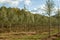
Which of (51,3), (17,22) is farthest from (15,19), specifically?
(51,3)

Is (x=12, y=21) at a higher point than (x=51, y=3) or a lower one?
lower

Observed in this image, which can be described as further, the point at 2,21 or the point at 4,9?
the point at 4,9

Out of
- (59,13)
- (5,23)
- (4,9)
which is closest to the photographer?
(59,13)

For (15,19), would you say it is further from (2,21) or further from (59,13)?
(59,13)

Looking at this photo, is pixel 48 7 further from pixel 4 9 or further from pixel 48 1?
pixel 4 9

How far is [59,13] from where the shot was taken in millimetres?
46781


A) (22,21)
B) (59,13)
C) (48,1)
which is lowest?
(22,21)

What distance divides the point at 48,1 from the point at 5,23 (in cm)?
5616

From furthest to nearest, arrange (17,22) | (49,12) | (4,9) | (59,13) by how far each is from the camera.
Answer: (4,9) → (17,22) → (59,13) → (49,12)

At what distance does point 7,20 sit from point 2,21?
275 centimetres

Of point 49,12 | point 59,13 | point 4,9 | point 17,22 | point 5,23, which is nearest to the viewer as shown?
point 49,12

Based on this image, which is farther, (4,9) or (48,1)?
(4,9)

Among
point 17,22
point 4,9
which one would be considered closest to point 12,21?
point 17,22

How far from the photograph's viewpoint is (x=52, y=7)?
3272 cm
